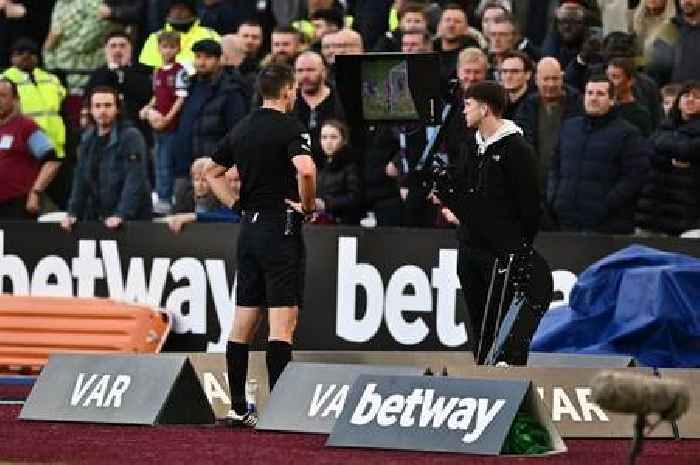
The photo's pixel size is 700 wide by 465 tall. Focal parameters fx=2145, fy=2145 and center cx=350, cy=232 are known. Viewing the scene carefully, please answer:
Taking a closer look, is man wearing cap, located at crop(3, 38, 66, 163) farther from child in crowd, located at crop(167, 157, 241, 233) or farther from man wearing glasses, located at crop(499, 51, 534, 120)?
man wearing glasses, located at crop(499, 51, 534, 120)

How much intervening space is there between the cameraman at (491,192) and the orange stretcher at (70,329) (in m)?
6.48

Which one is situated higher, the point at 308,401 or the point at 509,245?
the point at 509,245

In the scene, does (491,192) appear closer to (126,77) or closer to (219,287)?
(219,287)

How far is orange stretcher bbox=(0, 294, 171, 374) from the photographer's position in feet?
65.1

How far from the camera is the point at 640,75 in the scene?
1922cm

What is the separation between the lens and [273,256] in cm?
A: 1411

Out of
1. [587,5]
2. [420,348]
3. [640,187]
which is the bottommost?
[420,348]

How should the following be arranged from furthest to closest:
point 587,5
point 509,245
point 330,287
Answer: point 587,5 < point 330,287 < point 509,245

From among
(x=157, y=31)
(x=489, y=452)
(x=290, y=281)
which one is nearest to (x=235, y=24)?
(x=157, y=31)

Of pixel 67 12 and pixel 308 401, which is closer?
pixel 308 401

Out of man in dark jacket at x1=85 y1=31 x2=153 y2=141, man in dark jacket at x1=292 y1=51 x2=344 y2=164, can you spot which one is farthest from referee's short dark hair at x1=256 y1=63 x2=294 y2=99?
man in dark jacket at x1=85 y1=31 x2=153 y2=141

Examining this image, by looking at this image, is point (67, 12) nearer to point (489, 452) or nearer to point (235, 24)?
point (235, 24)

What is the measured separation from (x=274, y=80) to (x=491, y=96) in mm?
1452

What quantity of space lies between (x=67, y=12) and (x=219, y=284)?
18.3 feet
